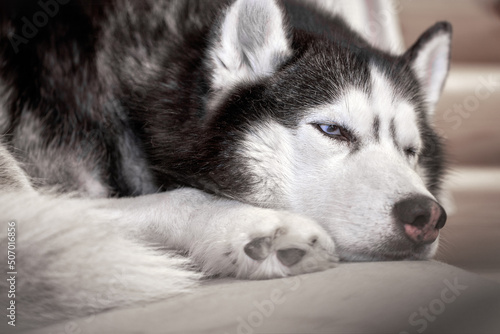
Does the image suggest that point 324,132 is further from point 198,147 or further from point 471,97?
point 471,97

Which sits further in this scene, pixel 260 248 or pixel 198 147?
pixel 198 147

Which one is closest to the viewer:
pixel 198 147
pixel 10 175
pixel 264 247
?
pixel 264 247

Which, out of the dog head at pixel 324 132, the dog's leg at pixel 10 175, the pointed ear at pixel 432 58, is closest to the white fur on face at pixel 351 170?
the dog head at pixel 324 132

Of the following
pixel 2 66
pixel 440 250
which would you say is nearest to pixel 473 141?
pixel 440 250

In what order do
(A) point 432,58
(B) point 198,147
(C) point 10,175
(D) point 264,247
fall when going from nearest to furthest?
1. (D) point 264,247
2. (C) point 10,175
3. (B) point 198,147
4. (A) point 432,58

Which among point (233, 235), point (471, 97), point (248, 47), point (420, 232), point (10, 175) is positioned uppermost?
point (248, 47)

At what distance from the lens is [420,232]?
100 cm

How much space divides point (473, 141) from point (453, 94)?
0.26 meters

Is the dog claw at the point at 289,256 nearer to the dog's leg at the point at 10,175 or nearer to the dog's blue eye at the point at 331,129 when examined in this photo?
the dog's blue eye at the point at 331,129

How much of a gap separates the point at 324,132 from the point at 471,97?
Answer: 144cm

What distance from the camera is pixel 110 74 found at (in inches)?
57.2

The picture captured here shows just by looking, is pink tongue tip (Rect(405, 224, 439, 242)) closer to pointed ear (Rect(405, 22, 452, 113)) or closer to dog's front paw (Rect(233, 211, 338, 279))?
dog's front paw (Rect(233, 211, 338, 279))

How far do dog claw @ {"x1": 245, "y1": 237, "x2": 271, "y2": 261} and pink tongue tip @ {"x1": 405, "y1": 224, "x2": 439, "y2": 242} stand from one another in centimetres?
30

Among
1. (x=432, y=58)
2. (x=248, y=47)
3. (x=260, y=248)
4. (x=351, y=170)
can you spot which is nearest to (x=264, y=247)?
(x=260, y=248)
